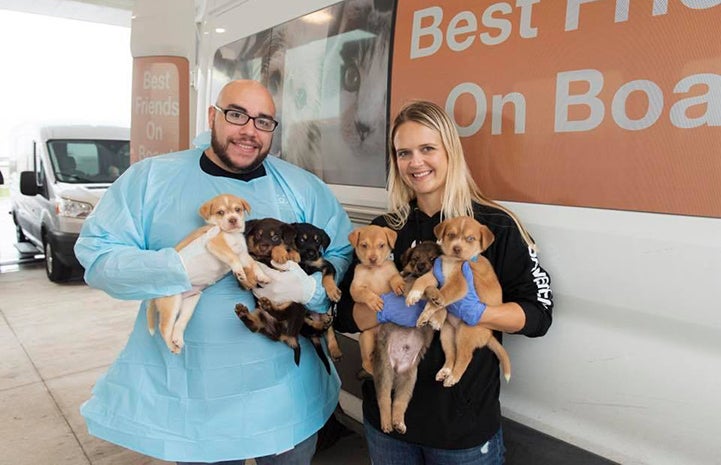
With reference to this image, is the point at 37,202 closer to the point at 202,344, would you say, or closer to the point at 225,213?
the point at 202,344

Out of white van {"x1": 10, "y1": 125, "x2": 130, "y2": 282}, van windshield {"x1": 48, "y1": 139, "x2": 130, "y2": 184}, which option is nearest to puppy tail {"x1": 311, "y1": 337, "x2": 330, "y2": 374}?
white van {"x1": 10, "y1": 125, "x2": 130, "y2": 282}

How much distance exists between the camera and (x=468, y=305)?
59.4 inches

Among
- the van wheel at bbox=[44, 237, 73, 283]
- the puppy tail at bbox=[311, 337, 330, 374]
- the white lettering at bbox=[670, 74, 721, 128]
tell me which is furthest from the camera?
the van wheel at bbox=[44, 237, 73, 283]

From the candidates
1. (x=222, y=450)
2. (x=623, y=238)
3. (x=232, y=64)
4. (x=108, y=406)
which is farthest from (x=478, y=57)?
(x=232, y=64)

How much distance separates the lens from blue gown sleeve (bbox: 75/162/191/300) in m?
1.64

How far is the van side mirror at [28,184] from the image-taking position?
7926 millimetres

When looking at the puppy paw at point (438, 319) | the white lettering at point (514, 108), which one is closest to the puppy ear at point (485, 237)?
the puppy paw at point (438, 319)

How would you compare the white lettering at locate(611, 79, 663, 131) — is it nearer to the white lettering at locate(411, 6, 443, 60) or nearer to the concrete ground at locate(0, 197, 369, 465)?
the white lettering at locate(411, 6, 443, 60)

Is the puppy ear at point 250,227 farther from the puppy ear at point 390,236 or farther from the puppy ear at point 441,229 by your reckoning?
the puppy ear at point 441,229

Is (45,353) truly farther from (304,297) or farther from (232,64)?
(304,297)

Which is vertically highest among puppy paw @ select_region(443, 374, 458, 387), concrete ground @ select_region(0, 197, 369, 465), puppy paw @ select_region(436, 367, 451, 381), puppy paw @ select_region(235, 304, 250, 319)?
puppy paw @ select_region(235, 304, 250, 319)

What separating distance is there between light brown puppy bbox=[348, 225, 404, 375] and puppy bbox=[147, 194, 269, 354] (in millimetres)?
314

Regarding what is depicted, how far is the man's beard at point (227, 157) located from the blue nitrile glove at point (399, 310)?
0.69 m

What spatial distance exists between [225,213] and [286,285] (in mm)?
306
